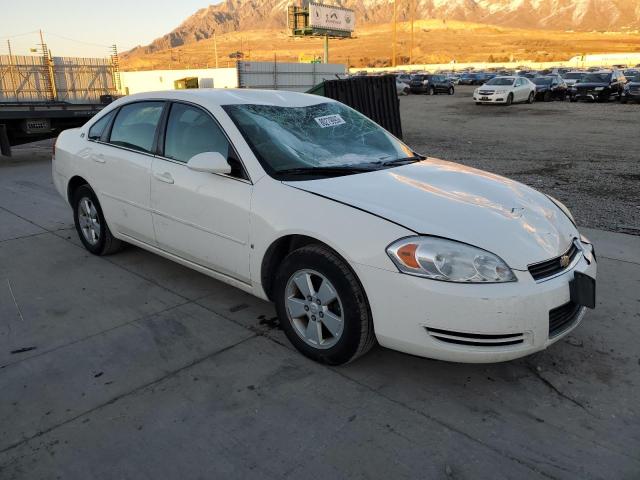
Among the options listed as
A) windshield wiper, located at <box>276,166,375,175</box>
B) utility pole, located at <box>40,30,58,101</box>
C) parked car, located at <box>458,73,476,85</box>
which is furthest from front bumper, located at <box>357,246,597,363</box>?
parked car, located at <box>458,73,476,85</box>

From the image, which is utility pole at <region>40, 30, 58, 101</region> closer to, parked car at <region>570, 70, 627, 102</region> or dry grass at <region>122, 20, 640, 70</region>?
parked car at <region>570, 70, 627, 102</region>

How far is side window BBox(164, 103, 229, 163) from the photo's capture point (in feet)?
12.0

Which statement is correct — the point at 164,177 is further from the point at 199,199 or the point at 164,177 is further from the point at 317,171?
the point at 317,171

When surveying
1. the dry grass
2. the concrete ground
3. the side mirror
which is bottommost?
the concrete ground

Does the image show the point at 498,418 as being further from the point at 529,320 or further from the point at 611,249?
the point at 611,249

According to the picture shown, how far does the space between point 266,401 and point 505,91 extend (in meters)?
26.1

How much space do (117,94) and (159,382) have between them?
17.2 meters

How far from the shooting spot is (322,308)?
9.99 feet

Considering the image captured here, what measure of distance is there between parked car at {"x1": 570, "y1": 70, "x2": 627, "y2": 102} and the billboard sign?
1194 inches

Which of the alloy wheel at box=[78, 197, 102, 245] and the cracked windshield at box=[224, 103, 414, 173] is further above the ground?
the cracked windshield at box=[224, 103, 414, 173]

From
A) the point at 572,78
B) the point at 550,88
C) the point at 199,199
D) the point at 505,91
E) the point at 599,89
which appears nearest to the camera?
the point at 199,199

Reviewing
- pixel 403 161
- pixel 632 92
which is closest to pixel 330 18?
pixel 632 92

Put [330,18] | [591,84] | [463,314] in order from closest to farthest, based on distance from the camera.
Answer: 1. [463,314]
2. [591,84]
3. [330,18]

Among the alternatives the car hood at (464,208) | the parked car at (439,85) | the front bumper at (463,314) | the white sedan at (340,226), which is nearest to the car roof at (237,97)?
the white sedan at (340,226)
